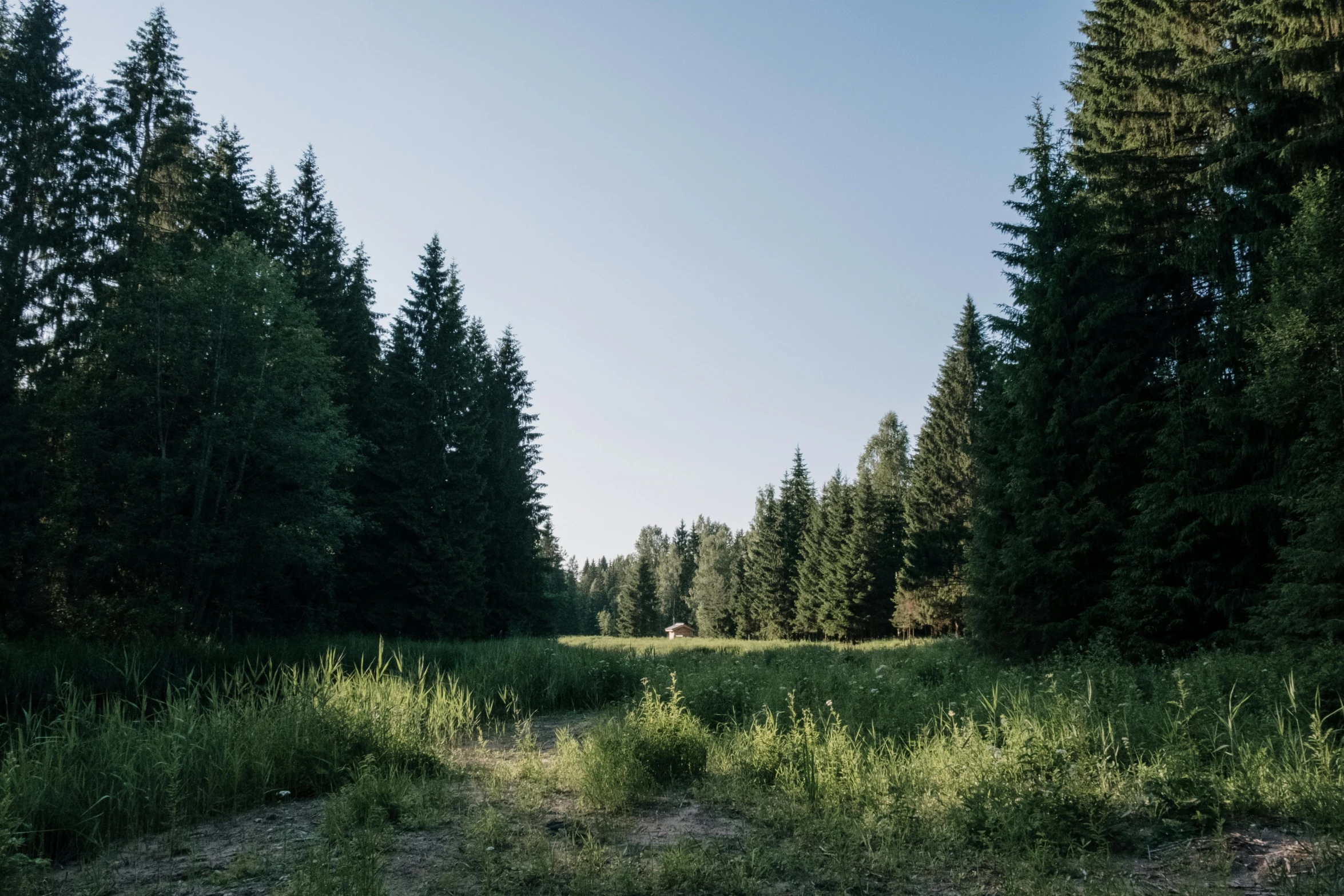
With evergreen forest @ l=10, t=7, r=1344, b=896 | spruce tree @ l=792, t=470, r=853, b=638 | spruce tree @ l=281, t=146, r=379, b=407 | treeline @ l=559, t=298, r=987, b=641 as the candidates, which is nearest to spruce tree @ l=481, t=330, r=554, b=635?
evergreen forest @ l=10, t=7, r=1344, b=896

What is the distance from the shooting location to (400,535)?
27.0 metres

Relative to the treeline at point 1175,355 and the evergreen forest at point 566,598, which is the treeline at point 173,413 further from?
the treeline at point 1175,355

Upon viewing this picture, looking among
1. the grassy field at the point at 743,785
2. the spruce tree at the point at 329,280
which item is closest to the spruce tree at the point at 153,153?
the spruce tree at the point at 329,280

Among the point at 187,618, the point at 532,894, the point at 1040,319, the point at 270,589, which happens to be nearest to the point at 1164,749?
the point at 532,894

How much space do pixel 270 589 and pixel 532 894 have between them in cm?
2282

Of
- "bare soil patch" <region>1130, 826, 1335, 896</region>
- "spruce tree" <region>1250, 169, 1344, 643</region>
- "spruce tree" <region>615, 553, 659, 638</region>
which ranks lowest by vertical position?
"spruce tree" <region>615, 553, 659, 638</region>

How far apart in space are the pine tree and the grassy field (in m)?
25.0

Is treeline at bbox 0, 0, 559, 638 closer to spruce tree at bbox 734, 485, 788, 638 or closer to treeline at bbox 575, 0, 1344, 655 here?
treeline at bbox 575, 0, 1344, 655

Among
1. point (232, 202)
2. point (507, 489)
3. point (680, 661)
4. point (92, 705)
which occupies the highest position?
point (232, 202)

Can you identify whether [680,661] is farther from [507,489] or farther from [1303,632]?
[507,489]

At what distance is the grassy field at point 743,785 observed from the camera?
357 centimetres

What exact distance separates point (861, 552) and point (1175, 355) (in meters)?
27.8

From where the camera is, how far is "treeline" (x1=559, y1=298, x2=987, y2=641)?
109 feet

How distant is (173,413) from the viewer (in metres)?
19.8
